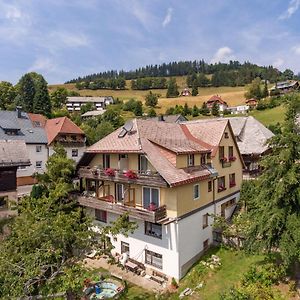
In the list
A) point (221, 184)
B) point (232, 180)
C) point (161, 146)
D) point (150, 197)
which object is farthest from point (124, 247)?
point (232, 180)

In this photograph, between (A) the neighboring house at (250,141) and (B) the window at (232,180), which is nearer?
(B) the window at (232,180)

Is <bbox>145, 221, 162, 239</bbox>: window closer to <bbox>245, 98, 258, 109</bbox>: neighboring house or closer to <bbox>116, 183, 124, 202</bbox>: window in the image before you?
<bbox>116, 183, 124, 202</bbox>: window

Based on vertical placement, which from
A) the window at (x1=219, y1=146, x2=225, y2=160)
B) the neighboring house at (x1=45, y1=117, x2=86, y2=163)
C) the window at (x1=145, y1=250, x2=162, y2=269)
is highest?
the neighboring house at (x1=45, y1=117, x2=86, y2=163)

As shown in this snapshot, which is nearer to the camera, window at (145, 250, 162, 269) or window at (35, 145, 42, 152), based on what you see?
window at (145, 250, 162, 269)

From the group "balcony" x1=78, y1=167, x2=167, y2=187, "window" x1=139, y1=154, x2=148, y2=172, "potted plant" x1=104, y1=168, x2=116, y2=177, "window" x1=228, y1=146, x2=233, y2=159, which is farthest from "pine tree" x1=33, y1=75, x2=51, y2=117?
"window" x1=139, y1=154, x2=148, y2=172

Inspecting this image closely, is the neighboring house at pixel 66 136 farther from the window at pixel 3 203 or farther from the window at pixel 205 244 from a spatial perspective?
the window at pixel 205 244

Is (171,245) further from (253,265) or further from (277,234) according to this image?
(277,234)

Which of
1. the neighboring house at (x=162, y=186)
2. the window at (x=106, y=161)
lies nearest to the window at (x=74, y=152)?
the neighboring house at (x=162, y=186)

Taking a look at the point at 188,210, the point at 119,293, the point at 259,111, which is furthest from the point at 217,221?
the point at 259,111
